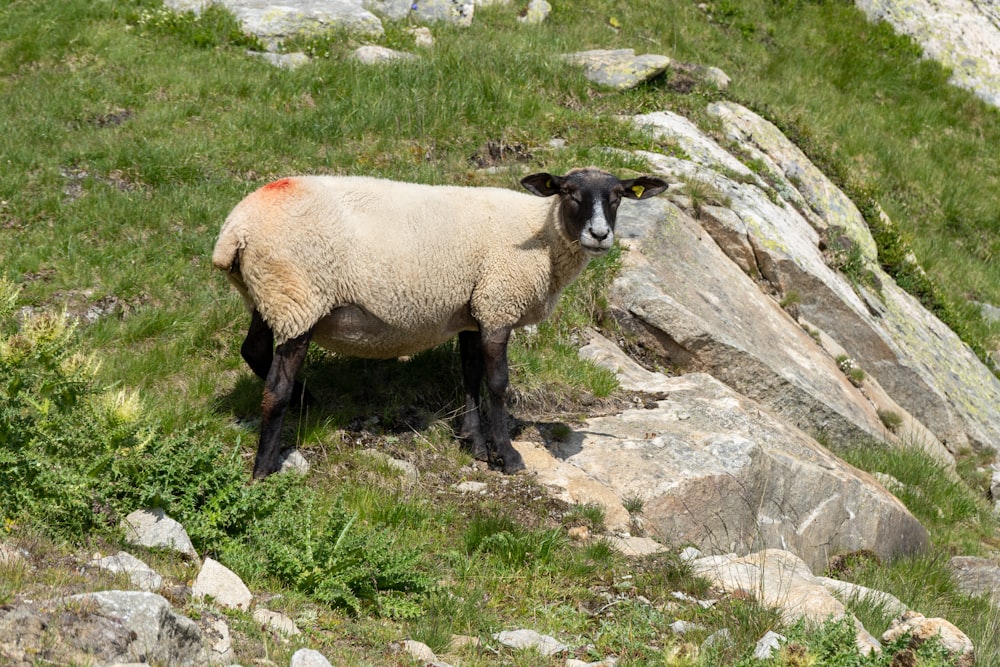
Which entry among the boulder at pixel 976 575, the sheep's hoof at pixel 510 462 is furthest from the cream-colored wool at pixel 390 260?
the boulder at pixel 976 575

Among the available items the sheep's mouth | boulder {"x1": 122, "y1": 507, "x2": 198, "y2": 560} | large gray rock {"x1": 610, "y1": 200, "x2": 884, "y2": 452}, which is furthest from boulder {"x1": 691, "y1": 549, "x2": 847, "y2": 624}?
large gray rock {"x1": 610, "y1": 200, "x2": 884, "y2": 452}

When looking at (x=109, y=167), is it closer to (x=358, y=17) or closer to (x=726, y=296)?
(x=358, y=17)

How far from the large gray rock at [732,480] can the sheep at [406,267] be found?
40.4 inches

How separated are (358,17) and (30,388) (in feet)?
34.9

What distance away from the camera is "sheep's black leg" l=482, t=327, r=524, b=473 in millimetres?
8016

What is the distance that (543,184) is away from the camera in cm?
815

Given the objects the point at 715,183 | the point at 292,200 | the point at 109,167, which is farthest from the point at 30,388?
the point at 715,183

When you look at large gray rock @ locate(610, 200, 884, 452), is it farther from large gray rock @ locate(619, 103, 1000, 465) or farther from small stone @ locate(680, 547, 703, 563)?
small stone @ locate(680, 547, 703, 563)

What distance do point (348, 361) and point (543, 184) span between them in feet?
7.70

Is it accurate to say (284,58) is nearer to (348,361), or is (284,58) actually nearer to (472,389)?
(348,361)

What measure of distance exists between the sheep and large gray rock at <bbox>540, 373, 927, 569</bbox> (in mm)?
1027

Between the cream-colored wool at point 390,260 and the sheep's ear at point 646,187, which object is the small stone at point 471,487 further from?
the sheep's ear at point 646,187

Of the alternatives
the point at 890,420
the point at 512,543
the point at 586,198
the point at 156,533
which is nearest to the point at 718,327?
the point at 890,420

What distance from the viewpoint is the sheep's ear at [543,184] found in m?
8.08
